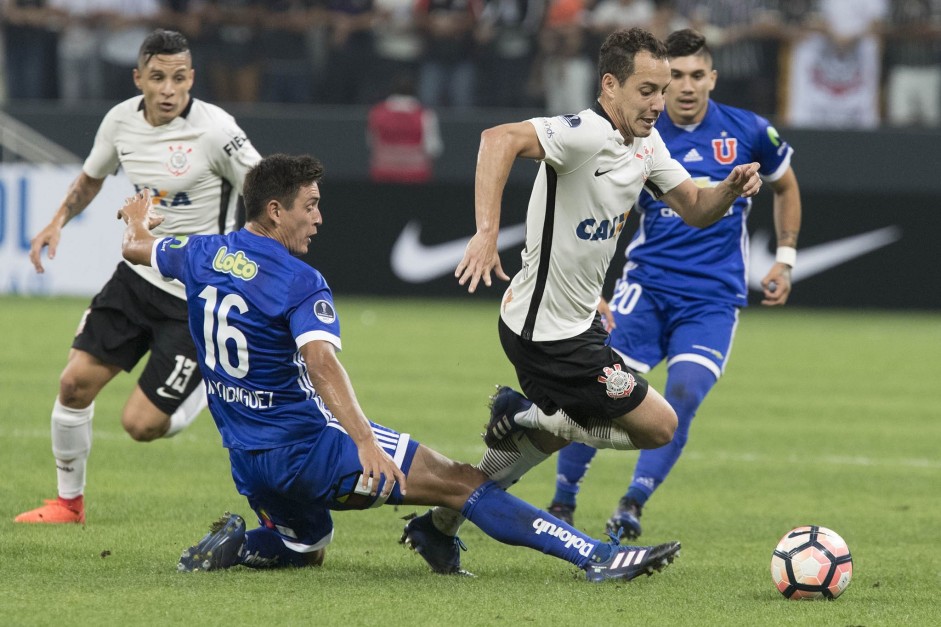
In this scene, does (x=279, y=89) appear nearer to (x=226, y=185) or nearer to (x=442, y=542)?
(x=226, y=185)

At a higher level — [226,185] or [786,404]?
[226,185]

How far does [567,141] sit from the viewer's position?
228 inches

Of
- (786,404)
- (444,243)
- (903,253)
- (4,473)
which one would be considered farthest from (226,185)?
(903,253)

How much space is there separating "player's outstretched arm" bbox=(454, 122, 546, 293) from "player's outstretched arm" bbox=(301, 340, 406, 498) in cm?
57

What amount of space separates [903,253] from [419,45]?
7214mm

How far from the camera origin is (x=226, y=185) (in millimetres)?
7723

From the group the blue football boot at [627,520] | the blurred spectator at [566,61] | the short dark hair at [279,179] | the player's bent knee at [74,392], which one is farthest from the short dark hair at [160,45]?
the blurred spectator at [566,61]

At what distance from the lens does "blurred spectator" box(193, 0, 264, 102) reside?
2078 centimetres

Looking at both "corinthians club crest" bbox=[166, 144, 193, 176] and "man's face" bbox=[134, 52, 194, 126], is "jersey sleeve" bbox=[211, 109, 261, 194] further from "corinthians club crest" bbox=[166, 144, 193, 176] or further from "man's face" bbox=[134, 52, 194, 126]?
"man's face" bbox=[134, 52, 194, 126]

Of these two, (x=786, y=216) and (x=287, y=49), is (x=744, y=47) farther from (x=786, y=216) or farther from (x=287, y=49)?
(x=786, y=216)

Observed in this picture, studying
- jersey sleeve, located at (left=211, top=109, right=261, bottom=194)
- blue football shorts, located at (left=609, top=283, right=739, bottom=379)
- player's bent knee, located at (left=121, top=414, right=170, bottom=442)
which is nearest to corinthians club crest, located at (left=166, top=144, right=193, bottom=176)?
jersey sleeve, located at (left=211, top=109, right=261, bottom=194)

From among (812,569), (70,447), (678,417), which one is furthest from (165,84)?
(812,569)

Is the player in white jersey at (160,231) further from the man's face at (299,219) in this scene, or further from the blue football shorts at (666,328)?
the blue football shorts at (666,328)

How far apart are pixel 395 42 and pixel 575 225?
50.6 feet
